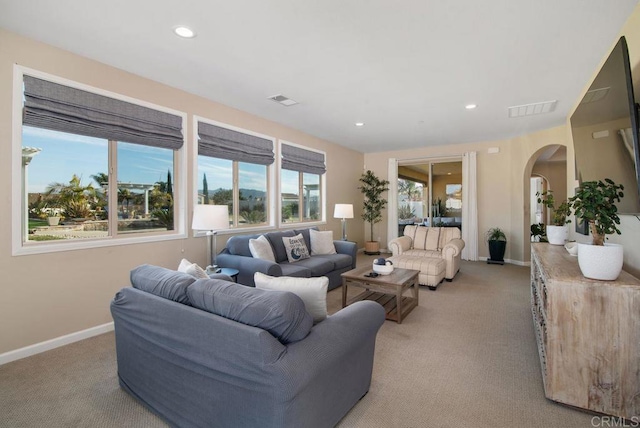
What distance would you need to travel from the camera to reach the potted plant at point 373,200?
7.66m

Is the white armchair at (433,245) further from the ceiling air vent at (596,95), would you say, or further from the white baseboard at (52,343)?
the white baseboard at (52,343)

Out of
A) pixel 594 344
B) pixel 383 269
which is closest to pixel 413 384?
pixel 594 344

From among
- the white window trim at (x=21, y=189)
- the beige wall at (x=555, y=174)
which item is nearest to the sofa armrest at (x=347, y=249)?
the white window trim at (x=21, y=189)

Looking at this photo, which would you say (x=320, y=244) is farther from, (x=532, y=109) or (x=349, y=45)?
(x=532, y=109)

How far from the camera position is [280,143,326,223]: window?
18.5 feet

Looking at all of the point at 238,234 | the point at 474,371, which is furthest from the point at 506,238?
the point at 238,234

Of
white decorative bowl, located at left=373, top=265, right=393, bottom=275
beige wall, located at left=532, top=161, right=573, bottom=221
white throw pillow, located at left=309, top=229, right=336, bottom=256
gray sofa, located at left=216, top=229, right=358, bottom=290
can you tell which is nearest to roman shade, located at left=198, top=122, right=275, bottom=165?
gray sofa, located at left=216, top=229, right=358, bottom=290

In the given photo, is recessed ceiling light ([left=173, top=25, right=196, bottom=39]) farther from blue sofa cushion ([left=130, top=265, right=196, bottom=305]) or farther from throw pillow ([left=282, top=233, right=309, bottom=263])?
throw pillow ([left=282, top=233, right=309, bottom=263])

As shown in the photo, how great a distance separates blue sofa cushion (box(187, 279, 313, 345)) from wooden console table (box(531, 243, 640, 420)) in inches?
62.7

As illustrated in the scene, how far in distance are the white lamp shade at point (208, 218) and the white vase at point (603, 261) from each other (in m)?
3.11

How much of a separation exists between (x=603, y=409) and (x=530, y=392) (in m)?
0.37

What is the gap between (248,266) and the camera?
3598 mm

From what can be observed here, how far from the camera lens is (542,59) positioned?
9.77 ft

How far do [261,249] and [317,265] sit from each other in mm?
803
